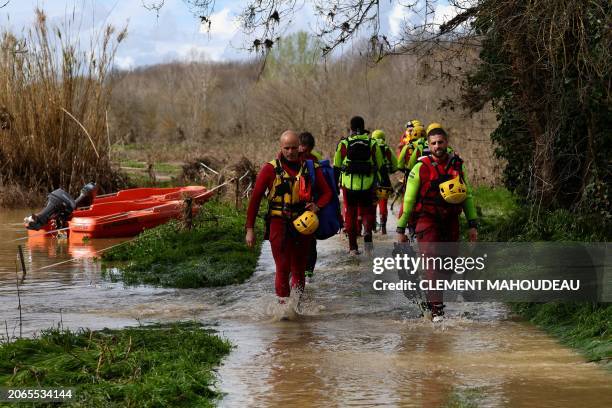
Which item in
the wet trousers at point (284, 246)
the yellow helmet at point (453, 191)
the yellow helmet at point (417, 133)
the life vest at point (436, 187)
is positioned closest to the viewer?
the yellow helmet at point (453, 191)

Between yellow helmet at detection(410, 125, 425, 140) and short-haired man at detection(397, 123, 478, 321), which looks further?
yellow helmet at detection(410, 125, 425, 140)

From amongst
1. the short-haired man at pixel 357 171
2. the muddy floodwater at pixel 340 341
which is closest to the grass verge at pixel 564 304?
the muddy floodwater at pixel 340 341

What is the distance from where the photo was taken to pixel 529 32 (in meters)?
11.0

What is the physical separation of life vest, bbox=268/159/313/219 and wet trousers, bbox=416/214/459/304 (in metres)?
1.25

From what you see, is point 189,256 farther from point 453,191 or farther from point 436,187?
point 453,191

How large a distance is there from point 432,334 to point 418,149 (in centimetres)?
609

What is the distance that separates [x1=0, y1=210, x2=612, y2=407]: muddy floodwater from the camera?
7.43 m

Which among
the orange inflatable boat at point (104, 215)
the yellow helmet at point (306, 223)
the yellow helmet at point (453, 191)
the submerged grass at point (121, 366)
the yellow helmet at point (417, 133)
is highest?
the yellow helmet at point (417, 133)

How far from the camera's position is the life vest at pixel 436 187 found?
9.98 metres

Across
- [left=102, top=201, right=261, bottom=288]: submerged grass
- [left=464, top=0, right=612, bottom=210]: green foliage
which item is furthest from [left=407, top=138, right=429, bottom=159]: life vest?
[left=102, top=201, right=261, bottom=288]: submerged grass

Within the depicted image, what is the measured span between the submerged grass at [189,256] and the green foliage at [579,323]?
4320mm

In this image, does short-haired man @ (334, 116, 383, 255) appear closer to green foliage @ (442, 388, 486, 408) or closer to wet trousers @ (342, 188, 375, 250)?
wet trousers @ (342, 188, 375, 250)

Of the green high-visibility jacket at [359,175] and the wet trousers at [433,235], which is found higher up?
the green high-visibility jacket at [359,175]

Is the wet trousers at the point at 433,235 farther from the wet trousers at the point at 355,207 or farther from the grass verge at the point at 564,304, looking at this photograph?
the wet trousers at the point at 355,207
